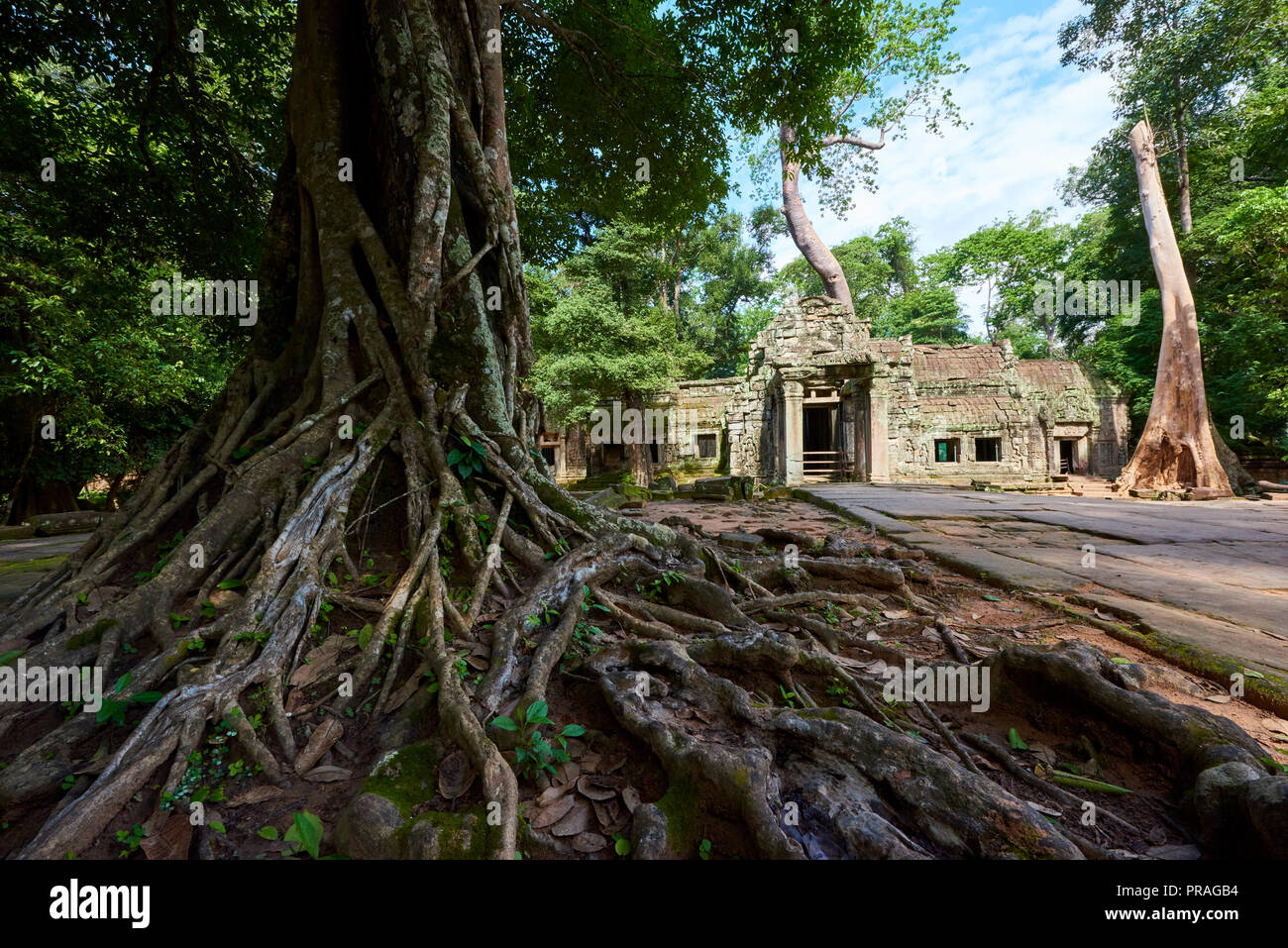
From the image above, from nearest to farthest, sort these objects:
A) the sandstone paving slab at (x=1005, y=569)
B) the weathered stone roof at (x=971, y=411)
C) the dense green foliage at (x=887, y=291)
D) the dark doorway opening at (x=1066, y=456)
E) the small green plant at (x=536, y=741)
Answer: the small green plant at (x=536, y=741)
the sandstone paving slab at (x=1005, y=569)
the weathered stone roof at (x=971, y=411)
the dark doorway opening at (x=1066, y=456)
the dense green foliage at (x=887, y=291)

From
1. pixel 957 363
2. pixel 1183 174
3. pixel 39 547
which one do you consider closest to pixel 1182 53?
pixel 1183 174

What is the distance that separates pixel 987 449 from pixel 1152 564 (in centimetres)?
1860

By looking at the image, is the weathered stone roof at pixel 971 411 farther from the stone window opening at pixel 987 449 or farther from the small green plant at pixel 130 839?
the small green plant at pixel 130 839

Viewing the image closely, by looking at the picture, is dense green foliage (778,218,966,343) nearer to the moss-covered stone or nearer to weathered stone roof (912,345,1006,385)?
weathered stone roof (912,345,1006,385)

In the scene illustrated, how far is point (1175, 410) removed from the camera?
1250 centimetres

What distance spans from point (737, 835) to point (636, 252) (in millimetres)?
16556

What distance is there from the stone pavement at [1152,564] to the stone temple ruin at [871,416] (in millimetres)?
7882

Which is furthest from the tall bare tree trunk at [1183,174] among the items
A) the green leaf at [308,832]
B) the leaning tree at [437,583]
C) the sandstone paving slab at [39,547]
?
the sandstone paving slab at [39,547]

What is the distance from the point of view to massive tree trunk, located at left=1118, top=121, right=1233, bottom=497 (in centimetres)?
1198

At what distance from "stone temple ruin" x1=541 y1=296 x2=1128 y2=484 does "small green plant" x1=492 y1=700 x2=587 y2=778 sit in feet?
44.5

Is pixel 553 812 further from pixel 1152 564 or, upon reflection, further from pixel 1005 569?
pixel 1152 564

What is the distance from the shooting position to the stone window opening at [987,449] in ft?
63.3
